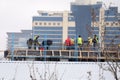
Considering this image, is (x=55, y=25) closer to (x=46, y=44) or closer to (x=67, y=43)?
(x=46, y=44)

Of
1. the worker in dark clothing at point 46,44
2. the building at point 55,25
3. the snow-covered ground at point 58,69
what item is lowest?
the snow-covered ground at point 58,69

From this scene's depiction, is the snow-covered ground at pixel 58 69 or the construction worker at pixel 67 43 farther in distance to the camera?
the construction worker at pixel 67 43

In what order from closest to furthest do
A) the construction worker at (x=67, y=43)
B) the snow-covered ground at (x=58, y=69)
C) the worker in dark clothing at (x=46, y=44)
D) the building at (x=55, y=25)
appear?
1. the snow-covered ground at (x=58, y=69)
2. the construction worker at (x=67, y=43)
3. the worker in dark clothing at (x=46, y=44)
4. the building at (x=55, y=25)

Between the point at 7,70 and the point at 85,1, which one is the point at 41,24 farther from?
the point at 7,70

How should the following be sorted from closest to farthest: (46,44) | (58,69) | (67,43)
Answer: (58,69) → (67,43) → (46,44)

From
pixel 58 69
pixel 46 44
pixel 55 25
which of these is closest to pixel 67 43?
pixel 46 44

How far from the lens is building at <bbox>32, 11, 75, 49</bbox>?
11097cm

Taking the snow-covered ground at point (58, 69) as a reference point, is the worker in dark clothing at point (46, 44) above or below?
above

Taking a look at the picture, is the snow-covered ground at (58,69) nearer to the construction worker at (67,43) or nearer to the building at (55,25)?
the construction worker at (67,43)

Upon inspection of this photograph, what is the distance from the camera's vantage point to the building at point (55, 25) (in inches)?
4369

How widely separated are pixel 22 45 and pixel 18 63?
4170mm

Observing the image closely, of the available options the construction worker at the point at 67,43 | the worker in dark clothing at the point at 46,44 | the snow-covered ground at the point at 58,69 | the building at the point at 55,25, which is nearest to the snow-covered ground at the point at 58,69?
the snow-covered ground at the point at 58,69

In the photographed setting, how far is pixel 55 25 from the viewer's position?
374ft

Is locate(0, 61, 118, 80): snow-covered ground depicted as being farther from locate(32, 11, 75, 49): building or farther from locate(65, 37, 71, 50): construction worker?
locate(32, 11, 75, 49): building
